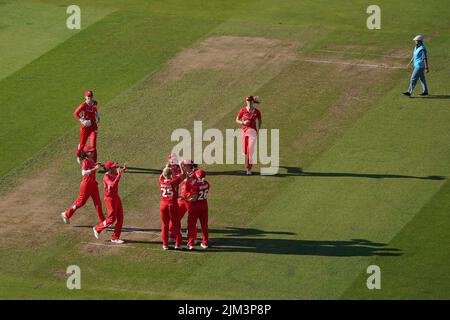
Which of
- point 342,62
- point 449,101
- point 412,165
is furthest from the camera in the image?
point 342,62

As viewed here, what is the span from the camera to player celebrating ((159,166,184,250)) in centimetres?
2964

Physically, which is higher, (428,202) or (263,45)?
(263,45)

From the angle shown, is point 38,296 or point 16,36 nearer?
point 38,296

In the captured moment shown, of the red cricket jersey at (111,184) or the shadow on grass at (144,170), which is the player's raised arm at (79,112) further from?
the red cricket jersey at (111,184)

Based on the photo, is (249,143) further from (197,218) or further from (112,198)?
(112,198)

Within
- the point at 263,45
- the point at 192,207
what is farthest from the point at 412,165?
the point at 263,45

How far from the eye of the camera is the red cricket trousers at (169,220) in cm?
2989

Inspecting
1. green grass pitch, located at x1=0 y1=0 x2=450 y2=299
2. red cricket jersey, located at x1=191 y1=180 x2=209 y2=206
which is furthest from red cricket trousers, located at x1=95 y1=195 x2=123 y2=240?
red cricket jersey, located at x1=191 y1=180 x2=209 y2=206

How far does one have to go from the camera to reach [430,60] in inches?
1644

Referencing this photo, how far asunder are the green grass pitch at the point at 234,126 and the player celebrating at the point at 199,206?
62cm

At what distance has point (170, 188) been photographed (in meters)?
29.7

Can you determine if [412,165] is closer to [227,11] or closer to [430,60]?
[430,60]

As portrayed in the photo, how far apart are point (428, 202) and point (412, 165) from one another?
2.49 metres

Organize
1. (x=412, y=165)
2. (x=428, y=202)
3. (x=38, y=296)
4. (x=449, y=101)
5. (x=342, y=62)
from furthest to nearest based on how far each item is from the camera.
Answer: (x=342, y=62) → (x=449, y=101) → (x=412, y=165) → (x=428, y=202) → (x=38, y=296)
